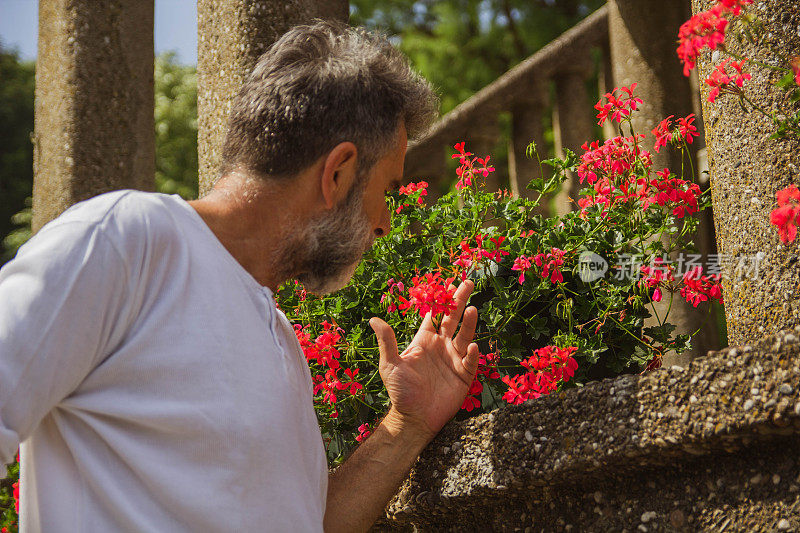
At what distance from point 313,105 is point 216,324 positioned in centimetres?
58

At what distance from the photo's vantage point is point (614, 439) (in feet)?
5.63

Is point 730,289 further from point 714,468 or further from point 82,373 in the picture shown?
point 82,373

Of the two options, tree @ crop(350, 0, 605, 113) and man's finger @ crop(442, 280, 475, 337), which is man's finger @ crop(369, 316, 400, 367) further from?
tree @ crop(350, 0, 605, 113)

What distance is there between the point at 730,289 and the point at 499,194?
92 cm

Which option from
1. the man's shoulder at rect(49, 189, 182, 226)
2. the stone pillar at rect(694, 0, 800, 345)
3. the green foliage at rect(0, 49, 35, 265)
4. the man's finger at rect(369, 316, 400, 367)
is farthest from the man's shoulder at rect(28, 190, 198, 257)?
the green foliage at rect(0, 49, 35, 265)

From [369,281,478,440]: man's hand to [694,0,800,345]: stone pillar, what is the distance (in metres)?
0.67

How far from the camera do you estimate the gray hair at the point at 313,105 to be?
1869mm

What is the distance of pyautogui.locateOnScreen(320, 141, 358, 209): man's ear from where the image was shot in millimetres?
1886

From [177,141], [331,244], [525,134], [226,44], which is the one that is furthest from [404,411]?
[177,141]

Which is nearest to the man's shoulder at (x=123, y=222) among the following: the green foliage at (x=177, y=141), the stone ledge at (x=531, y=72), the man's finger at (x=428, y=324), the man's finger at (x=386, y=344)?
the man's finger at (x=386, y=344)

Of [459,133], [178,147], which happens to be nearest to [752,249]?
[459,133]

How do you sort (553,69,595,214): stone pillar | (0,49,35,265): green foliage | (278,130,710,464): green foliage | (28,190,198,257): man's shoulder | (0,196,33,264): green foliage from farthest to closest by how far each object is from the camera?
(0,49,35,265): green foliage, (0,196,33,264): green foliage, (553,69,595,214): stone pillar, (278,130,710,464): green foliage, (28,190,198,257): man's shoulder

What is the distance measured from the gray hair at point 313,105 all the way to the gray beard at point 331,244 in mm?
99

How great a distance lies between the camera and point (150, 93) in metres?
4.75
